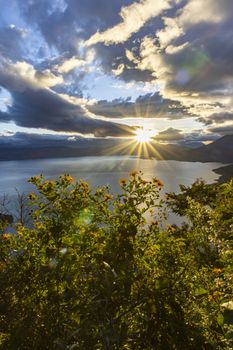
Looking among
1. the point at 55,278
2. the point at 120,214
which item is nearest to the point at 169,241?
the point at 120,214

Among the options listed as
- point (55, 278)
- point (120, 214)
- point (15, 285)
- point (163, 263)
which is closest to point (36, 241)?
point (15, 285)

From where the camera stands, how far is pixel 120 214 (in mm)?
4246

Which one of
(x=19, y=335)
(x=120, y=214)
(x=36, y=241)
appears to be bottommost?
(x=19, y=335)

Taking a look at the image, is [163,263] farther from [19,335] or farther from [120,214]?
[19,335]

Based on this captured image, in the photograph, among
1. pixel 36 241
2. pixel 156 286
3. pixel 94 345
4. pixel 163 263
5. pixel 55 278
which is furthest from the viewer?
pixel 36 241

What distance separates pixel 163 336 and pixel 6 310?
1.81 metres

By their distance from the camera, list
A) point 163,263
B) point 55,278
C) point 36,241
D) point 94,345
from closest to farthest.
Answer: point 94,345, point 55,278, point 163,263, point 36,241

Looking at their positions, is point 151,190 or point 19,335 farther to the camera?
point 151,190

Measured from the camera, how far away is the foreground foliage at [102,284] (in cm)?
315

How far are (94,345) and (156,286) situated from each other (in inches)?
32.2

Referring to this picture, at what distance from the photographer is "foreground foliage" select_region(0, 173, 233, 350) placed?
124 inches

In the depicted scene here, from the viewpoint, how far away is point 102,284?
3207 millimetres

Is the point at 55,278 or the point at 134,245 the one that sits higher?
the point at 134,245

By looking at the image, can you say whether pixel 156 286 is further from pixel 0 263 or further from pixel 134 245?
pixel 0 263
